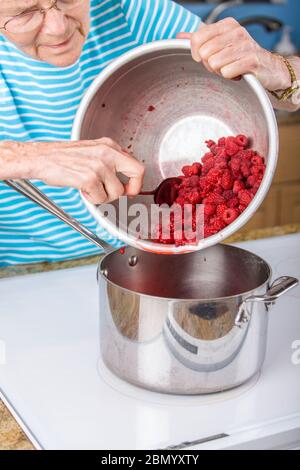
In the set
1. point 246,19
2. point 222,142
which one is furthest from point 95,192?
point 246,19

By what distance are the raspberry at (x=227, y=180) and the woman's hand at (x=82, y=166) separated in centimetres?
14

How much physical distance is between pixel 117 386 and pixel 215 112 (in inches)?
19.1

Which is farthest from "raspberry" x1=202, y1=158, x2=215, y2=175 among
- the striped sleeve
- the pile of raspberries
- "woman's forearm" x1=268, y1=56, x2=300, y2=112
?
the striped sleeve

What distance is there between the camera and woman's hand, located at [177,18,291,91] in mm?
1046

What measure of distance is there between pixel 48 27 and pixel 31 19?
0.03 m

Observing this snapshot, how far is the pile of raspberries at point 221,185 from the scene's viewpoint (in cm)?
108

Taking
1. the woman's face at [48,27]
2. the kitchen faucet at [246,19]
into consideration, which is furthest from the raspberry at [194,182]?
the kitchen faucet at [246,19]

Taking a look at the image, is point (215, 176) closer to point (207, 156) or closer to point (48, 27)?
point (207, 156)

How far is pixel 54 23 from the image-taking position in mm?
1217

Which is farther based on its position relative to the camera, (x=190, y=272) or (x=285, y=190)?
(x=285, y=190)

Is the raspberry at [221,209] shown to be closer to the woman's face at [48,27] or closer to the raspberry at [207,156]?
the raspberry at [207,156]

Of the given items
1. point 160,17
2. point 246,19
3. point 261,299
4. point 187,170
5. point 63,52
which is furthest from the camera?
point 246,19

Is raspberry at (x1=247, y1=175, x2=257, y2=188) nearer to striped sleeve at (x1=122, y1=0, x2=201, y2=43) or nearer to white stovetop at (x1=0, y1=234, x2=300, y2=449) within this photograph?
white stovetop at (x1=0, y1=234, x2=300, y2=449)
